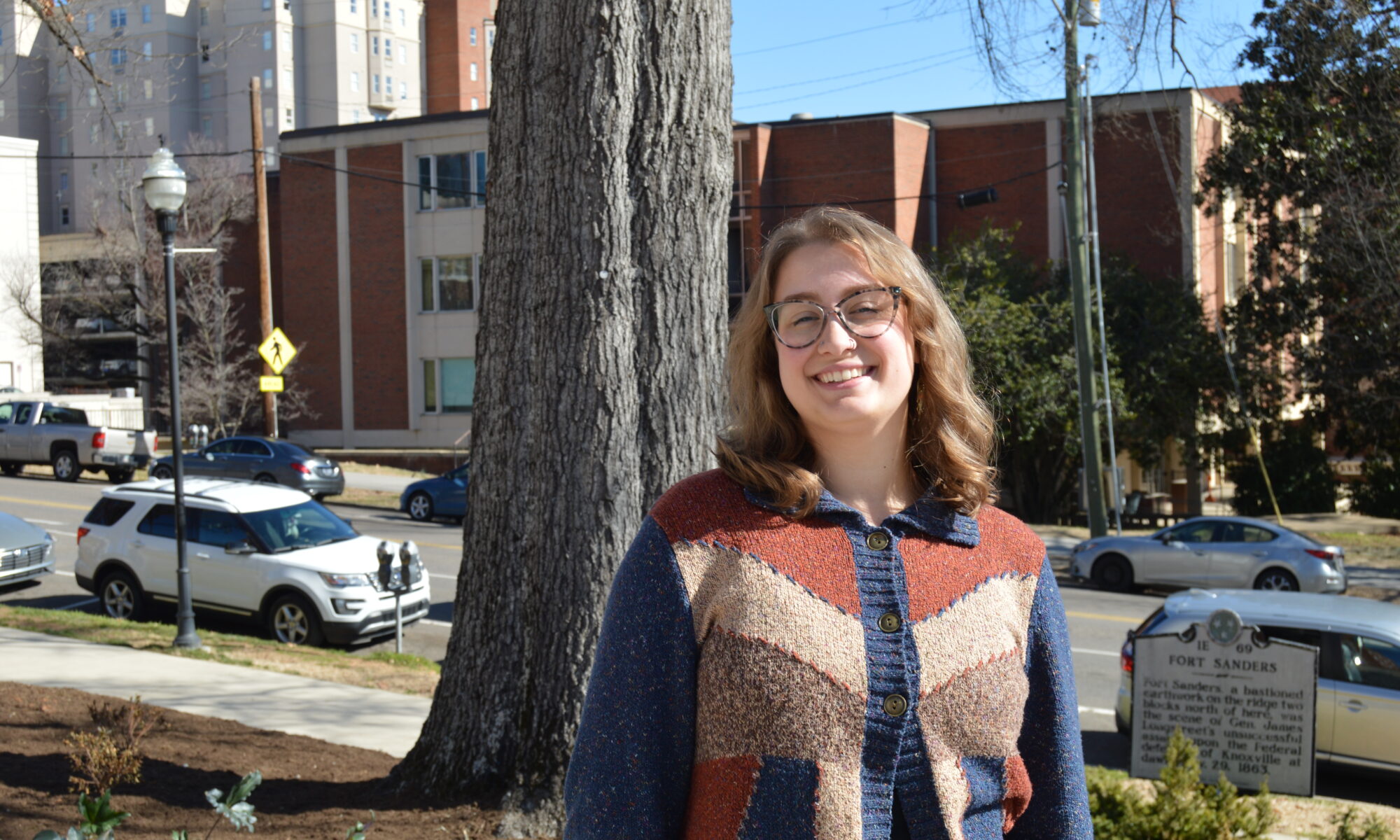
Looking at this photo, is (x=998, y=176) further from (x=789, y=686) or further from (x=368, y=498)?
(x=789, y=686)

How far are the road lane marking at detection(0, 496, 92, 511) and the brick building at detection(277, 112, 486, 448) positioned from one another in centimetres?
1466

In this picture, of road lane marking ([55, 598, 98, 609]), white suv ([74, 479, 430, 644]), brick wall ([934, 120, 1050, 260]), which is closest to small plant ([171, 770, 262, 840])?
white suv ([74, 479, 430, 644])

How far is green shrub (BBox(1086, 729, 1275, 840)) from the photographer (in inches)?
199

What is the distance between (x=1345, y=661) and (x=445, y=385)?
3189 centimetres

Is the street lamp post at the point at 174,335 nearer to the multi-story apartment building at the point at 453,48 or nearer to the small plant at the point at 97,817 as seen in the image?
the small plant at the point at 97,817

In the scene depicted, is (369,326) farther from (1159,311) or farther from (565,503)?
Answer: (565,503)

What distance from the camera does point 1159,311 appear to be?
93.5 feet

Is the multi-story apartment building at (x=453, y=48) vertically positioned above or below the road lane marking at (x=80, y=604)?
above

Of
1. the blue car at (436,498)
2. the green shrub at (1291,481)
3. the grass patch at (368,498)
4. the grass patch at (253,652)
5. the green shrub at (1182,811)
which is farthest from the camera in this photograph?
the green shrub at (1291,481)

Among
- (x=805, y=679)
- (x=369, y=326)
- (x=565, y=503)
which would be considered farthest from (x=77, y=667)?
(x=369, y=326)

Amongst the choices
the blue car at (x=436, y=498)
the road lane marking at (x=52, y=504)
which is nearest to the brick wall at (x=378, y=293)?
the blue car at (x=436, y=498)

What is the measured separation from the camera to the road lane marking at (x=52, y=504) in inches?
901

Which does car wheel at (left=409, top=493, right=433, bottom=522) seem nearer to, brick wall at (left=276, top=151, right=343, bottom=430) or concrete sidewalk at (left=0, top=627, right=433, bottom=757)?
concrete sidewalk at (left=0, top=627, right=433, bottom=757)

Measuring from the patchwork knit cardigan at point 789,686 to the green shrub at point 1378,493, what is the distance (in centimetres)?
3263
